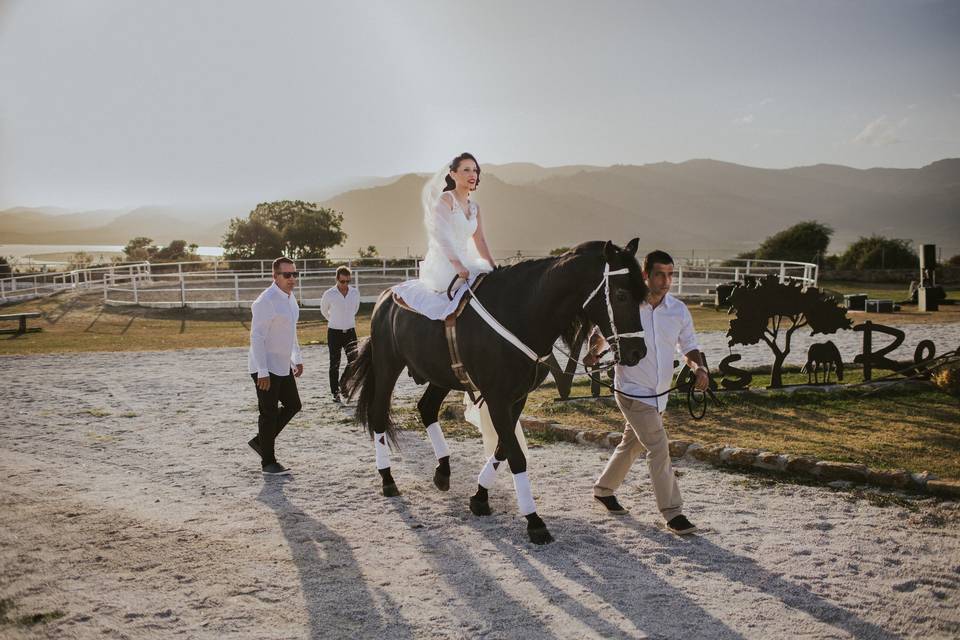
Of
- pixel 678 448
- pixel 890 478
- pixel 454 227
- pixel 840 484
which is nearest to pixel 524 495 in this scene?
pixel 454 227

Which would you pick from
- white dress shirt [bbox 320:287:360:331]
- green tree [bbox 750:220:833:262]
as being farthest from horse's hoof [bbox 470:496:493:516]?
green tree [bbox 750:220:833:262]

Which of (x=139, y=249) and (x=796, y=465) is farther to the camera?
(x=139, y=249)

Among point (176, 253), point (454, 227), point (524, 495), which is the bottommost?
point (524, 495)

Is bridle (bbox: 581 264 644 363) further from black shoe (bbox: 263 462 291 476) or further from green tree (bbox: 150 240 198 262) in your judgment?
green tree (bbox: 150 240 198 262)

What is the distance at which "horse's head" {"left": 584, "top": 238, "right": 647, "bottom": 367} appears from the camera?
179 inches

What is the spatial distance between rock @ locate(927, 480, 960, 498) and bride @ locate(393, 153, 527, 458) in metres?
3.50

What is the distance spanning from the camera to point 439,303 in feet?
18.4

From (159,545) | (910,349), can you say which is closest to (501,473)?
(159,545)

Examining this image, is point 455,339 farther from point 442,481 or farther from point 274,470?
point 274,470

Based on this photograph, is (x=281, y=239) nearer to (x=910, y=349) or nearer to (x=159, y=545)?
(x=910, y=349)

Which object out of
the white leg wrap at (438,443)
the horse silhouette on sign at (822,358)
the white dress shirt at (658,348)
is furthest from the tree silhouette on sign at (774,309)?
the white leg wrap at (438,443)

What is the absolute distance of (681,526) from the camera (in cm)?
504

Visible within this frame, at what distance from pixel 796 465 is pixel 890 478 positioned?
77cm

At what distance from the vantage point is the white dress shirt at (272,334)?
6.73m
